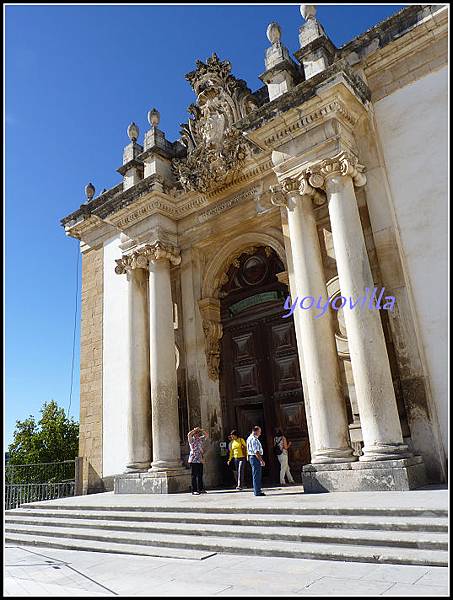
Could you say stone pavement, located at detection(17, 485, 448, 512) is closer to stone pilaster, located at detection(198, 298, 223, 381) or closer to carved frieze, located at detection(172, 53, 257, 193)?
stone pilaster, located at detection(198, 298, 223, 381)

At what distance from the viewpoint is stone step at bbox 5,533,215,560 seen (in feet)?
17.1

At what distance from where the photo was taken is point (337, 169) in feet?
27.8

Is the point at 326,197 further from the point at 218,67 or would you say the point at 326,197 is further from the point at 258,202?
the point at 218,67

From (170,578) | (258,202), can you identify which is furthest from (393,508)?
(258,202)

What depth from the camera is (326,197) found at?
30.0 ft

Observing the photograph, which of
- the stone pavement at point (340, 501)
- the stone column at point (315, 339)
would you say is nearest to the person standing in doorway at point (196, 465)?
the stone pavement at point (340, 501)

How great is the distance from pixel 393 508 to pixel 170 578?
8.15 ft

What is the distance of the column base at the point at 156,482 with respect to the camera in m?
9.70

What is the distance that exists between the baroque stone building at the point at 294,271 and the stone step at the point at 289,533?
1.97 metres

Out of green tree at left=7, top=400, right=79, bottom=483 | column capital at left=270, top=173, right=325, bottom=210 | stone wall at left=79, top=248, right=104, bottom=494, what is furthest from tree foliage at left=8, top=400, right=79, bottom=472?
column capital at left=270, top=173, right=325, bottom=210

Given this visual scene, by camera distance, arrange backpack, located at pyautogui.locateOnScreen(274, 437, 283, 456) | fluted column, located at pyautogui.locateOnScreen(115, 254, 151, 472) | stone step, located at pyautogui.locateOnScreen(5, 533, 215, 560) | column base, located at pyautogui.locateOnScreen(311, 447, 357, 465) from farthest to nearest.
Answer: fluted column, located at pyautogui.locateOnScreen(115, 254, 151, 472), backpack, located at pyautogui.locateOnScreen(274, 437, 283, 456), column base, located at pyautogui.locateOnScreen(311, 447, 357, 465), stone step, located at pyautogui.locateOnScreen(5, 533, 215, 560)

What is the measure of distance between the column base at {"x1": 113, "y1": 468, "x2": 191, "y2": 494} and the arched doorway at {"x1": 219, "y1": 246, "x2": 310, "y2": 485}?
5.46 ft

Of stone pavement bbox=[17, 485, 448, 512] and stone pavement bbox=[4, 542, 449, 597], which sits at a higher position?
stone pavement bbox=[17, 485, 448, 512]

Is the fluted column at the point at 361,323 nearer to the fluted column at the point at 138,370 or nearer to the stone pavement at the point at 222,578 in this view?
the stone pavement at the point at 222,578
